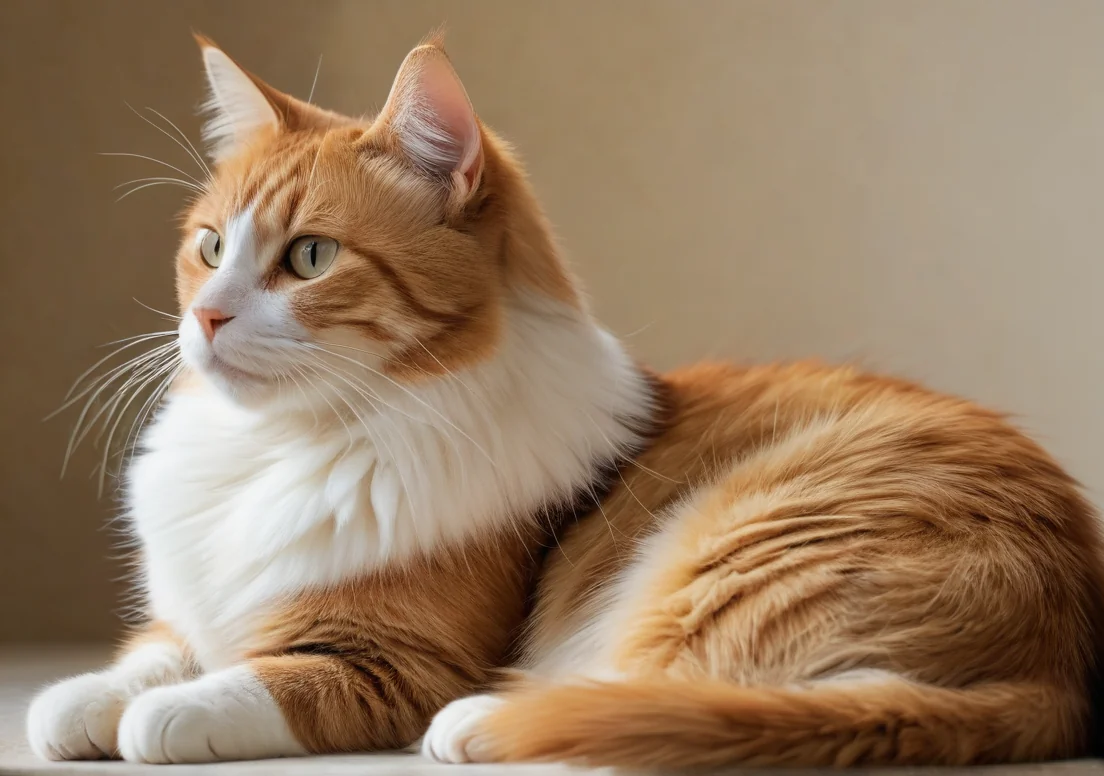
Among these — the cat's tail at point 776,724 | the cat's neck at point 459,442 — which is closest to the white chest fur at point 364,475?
the cat's neck at point 459,442

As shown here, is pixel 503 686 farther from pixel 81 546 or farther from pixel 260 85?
pixel 81 546

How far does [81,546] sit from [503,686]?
1978 millimetres

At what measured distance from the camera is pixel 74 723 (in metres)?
1.45

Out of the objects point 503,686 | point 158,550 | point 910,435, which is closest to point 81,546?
point 158,550

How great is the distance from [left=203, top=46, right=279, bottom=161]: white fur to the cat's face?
7.0 inches

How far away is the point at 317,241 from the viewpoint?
164 centimetres

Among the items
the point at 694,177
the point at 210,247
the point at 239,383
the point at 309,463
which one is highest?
the point at 694,177

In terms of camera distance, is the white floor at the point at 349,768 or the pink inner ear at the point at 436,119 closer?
the white floor at the point at 349,768

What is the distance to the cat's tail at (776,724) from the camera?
1.22 m

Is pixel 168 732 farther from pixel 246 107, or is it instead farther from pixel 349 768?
pixel 246 107

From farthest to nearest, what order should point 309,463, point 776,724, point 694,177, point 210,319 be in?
1. point 694,177
2. point 309,463
3. point 210,319
4. point 776,724

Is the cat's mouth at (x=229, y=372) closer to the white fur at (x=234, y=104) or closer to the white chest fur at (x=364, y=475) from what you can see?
the white chest fur at (x=364, y=475)

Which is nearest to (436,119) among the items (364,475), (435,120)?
(435,120)

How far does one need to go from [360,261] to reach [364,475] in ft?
1.01
